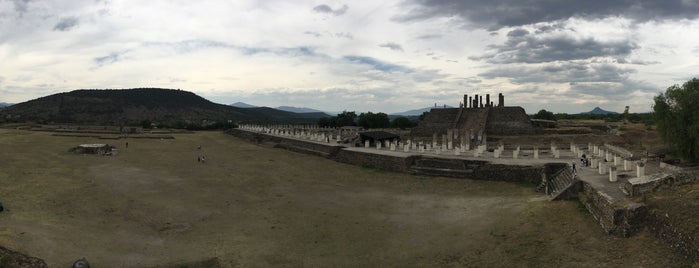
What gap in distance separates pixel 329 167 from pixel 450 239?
17.3 meters

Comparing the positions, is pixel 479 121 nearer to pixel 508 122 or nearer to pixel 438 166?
pixel 508 122

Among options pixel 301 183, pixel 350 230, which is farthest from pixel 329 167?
pixel 350 230

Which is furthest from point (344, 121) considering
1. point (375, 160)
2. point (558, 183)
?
point (558, 183)

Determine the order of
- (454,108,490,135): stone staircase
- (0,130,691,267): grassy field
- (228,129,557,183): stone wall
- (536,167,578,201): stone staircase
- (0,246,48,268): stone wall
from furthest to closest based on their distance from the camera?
(454,108,490,135): stone staircase < (228,129,557,183): stone wall < (536,167,578,201): stone staircase < (0,130,691,267): grassy field < (0,246,48,268): stone wall

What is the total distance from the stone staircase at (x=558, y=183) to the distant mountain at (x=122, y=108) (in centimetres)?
8460

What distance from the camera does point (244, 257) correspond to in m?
12.8

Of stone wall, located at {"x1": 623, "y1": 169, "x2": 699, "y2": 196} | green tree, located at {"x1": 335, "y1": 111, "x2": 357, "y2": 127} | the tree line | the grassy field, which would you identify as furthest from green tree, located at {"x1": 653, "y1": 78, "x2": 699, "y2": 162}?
green tree, located at {"x1": 335, "y1": 111, "x2": 357, "y2": 127}

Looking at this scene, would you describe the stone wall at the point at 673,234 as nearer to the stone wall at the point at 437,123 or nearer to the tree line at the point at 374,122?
the stone wall at the point at 437,123

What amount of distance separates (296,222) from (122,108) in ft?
392

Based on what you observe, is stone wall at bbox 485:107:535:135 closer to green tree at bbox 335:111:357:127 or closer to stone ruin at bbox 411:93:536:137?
stone ruin at bbox 411:93:536:137

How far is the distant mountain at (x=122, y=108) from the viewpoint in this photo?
10594cm

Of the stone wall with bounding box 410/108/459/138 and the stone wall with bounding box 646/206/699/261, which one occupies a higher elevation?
the stone wall with bounding box 410/108/459/138

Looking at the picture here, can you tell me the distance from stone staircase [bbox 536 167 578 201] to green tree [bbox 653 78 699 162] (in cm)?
470

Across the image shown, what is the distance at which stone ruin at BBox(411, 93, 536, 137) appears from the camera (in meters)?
42.6
